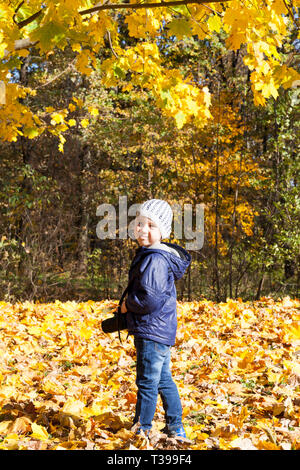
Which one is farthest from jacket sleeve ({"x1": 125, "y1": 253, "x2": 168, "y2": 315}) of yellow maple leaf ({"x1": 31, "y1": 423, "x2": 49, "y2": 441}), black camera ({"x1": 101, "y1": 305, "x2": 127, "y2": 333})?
yellow maple leaf ({"x1": 31, "y1": 423, "x2": 49, "y2": 441})

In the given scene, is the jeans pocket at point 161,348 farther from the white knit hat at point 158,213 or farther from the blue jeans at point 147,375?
the white knit hat at point 158,213

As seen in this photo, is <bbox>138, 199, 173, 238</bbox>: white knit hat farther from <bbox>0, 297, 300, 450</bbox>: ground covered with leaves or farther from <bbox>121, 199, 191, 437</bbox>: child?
<bbox>0, 297, 300, 450</bbox>: ground covered with leaves

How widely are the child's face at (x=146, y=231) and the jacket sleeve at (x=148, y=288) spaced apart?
15 centimetres

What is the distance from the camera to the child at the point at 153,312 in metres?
2.39

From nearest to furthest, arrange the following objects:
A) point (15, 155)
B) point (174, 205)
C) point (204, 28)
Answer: point (204, 28) < point (174, 205) < point (15, 155)

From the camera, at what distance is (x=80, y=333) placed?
5059mm

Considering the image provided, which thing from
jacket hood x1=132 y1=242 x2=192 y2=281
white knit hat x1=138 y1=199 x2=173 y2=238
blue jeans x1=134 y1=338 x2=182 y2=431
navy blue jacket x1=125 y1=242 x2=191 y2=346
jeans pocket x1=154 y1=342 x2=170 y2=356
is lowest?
blue jeans x1=134 y1=338 x2=182 y2=431

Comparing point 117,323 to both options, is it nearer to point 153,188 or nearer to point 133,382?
point 133,382

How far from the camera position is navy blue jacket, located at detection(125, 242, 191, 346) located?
7.77 ft

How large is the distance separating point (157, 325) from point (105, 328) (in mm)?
358

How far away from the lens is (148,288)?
2350 mm

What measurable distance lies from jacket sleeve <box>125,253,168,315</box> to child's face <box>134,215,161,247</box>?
152mm
